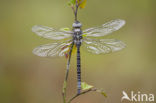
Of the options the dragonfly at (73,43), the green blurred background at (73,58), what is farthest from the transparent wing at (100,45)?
the green blurred background at (73,58)

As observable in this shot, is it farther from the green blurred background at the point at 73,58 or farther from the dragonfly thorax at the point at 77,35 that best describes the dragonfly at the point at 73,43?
the green blurred background at the point at 73,58

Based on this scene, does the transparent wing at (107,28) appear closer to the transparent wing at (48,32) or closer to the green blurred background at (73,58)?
the transparent wing at (48,32)

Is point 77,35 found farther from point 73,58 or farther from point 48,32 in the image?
point 73,58

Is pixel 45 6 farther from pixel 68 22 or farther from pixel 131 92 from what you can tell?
pixel 131 92

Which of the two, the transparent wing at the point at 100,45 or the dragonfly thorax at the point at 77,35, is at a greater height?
the dragonfly thorax at the point at 77,35

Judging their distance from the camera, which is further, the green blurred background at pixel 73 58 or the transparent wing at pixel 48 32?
the green blurred background at pixel 73 58

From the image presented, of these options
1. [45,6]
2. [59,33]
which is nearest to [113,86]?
[45,6]

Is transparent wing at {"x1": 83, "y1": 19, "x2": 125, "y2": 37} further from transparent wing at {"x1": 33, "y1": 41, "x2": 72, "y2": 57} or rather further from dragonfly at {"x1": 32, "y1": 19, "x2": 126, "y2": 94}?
transparent wing at {"x1": 33, "y1": 41, "x2": 72, "y2": 57}

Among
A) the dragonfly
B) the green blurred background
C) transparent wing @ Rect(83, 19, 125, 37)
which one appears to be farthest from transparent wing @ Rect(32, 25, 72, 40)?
the green blurred background

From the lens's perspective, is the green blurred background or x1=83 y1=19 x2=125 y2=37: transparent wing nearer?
x1=83 y1=19 x2=125 y2=37: transparent wing
